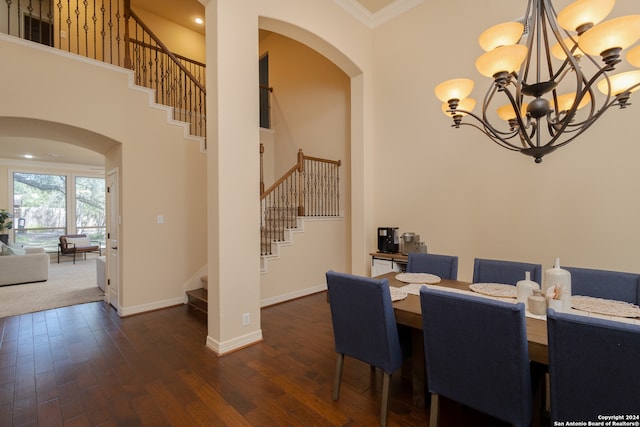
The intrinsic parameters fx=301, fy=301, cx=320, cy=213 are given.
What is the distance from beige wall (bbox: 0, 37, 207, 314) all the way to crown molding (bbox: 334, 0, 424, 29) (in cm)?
292

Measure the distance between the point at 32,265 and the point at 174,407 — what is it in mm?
5915

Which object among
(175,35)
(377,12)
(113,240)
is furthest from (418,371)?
(175,35)

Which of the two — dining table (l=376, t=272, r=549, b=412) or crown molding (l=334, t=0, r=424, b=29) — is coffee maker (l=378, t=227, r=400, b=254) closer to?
dining table (l=376, t=272, r=549, b=412)

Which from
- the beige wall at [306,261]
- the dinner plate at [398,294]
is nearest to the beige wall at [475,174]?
the beige wall at [306,261]

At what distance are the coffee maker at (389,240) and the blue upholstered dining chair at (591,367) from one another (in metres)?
2.75

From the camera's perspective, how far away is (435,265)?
2.85m

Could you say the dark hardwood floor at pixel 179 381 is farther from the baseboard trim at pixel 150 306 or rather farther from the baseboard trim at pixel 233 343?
the baseboard trim at pixel 150 306

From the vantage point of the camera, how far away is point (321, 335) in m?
3.27

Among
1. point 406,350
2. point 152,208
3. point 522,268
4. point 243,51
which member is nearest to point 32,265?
point 152,208

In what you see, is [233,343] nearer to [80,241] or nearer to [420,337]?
[420,337]

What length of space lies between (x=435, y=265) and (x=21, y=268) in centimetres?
736

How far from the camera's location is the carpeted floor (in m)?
4.34

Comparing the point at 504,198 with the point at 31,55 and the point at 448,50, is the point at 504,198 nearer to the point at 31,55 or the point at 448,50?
the point at 448,50

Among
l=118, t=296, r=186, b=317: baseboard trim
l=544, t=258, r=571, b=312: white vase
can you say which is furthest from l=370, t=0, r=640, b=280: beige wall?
l=118, t=296, r=186, b=317: baseboard trim
